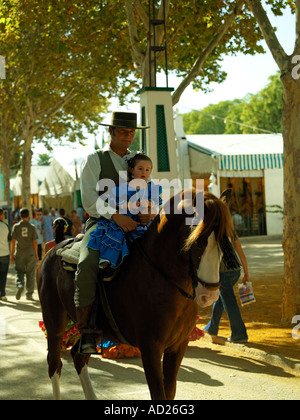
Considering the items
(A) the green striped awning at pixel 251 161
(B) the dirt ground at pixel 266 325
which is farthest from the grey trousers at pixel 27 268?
(A) the green striped awning at pixel 251 161

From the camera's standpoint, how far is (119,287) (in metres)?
4.43

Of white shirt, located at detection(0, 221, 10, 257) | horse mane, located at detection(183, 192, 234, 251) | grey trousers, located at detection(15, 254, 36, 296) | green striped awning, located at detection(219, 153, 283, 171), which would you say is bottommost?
grey trousers, located at detection(15, 254, 36, 296)

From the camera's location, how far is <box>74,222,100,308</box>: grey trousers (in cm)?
448

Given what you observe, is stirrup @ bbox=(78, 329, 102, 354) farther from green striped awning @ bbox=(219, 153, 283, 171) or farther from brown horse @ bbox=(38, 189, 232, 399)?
green striped awning @ bbox=(219, 153, 283, 171)

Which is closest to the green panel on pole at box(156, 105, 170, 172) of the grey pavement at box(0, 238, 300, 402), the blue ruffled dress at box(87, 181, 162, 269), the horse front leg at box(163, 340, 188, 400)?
the grey pavement at box(0, 238, 300, 402)

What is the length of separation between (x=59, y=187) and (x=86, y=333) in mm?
30323

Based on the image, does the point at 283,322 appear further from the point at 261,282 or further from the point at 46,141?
the point at 46,141

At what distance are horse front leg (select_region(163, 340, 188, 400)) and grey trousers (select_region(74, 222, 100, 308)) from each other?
31.0 inches

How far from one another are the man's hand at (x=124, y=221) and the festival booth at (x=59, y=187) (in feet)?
86.1

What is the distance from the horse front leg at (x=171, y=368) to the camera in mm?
4324

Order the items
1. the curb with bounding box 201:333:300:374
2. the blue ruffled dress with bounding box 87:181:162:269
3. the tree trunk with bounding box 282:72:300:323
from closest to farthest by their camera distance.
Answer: the blue ruffled dress with bounding box 87:181:162:269
the curb with bounding box 201:333:300:374
the tree trunk with bounding box 282:72:300:323

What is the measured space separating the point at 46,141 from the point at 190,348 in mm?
30638

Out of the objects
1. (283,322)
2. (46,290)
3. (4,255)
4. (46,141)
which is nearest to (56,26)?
(4,255)

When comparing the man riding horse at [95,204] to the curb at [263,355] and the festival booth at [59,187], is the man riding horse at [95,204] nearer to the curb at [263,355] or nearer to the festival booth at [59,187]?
the curb at [263,355]
